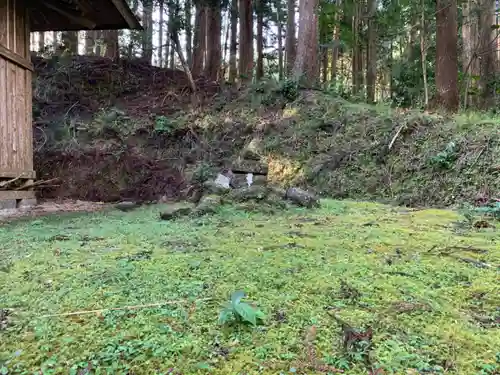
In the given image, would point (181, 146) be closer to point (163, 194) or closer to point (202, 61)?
point (163, 194)

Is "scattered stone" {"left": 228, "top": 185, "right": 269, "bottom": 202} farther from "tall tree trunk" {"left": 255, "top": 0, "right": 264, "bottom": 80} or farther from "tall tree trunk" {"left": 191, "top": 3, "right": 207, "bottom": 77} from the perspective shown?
"tall tree trunk" {"left": 255, "top": 0, "right": 264, "bottom": 80}

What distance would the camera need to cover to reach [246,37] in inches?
523

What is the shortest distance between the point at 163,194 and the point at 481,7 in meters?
10.1

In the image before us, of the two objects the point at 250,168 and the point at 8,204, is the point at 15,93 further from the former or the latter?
the point at 250,168

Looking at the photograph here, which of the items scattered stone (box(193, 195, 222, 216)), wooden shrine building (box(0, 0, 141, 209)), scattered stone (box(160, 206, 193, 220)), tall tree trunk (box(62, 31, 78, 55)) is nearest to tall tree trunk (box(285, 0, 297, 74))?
tall tree trunk (box(62, 31, 78, 55))

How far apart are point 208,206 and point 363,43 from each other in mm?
10902

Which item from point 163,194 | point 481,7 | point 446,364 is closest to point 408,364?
point 446,364

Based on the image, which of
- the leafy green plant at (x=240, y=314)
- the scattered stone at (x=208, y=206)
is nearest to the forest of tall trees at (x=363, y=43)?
the scattered stone at (x=208, y=206)

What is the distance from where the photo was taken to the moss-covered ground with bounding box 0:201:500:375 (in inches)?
51.9

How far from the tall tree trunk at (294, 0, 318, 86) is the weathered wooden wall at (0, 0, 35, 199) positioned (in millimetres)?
6284

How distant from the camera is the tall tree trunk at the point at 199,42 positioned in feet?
45.8

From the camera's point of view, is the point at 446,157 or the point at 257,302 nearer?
the point at 257,302

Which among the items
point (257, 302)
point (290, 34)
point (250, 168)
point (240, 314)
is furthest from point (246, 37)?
point (240, 314)

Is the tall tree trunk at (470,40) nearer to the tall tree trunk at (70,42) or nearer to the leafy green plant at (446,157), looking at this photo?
the leafy green plant at (446,157)
